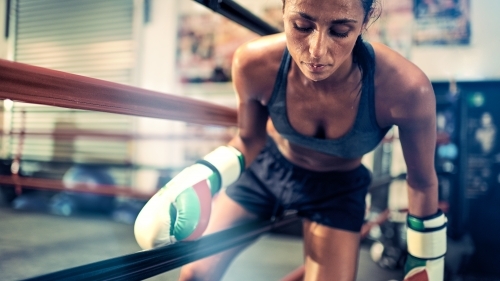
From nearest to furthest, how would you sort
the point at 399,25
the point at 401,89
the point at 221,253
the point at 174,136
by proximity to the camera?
the point at 401,89 < the point at 221,253 < the point at 399,25 < the point at 174,136

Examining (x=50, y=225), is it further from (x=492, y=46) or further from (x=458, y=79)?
(x=492, y=46)

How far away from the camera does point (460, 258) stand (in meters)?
1.97

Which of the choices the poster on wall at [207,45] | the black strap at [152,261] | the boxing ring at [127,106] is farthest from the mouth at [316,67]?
the poster on wall at [207,45]

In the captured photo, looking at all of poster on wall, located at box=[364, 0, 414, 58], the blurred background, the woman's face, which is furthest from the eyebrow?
poster on wall, located at box=[364, 0, 414, 58]

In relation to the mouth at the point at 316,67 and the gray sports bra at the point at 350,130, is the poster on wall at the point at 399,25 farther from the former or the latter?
the mouth at the point at 316,67

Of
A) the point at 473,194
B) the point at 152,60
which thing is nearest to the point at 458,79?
the point at 473,194

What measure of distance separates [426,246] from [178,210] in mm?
612

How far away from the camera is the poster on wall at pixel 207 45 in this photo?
3.32m

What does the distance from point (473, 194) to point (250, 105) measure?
210 cm

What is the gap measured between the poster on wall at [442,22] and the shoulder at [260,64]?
2.26 meters

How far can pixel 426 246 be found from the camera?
919mm

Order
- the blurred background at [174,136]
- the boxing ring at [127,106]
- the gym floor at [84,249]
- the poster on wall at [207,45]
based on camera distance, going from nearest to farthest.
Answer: the boxing ring at [127,106] → the gym floor at [84,249] → the blurred background at [174,136] → the poster on wall at [207,45]

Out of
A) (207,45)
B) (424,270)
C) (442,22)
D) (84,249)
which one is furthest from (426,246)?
(207,45)

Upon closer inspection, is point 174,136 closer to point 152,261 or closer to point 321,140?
point 321,140
